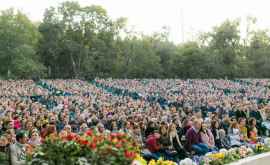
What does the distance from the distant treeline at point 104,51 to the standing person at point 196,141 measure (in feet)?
140

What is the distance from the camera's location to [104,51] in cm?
6084

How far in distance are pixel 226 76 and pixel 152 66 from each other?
10.3 metres

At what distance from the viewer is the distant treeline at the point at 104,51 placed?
55.2 m

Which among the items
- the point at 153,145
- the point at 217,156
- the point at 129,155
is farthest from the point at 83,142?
the point at 153,145

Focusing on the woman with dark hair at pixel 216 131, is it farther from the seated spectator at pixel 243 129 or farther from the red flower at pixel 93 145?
the red flower at pixel 93 145

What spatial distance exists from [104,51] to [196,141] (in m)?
48.5

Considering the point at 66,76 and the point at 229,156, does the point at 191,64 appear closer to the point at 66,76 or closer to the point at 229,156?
the point at 66,76

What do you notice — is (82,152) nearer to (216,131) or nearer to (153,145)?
(153,145)

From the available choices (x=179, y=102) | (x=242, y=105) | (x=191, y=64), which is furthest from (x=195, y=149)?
(x=191, y=64)

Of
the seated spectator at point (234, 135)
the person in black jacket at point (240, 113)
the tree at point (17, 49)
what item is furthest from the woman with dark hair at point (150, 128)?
the tree at point (17, 49)

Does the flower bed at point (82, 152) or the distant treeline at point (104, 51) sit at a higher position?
the distant treeline at point (104, 51)

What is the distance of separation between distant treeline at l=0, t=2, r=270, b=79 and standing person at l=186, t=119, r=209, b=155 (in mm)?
42530

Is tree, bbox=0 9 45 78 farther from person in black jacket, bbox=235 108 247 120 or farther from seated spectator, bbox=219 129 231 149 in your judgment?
seated spectator, bbox=219 129 231 149

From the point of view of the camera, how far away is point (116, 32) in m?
63.8
